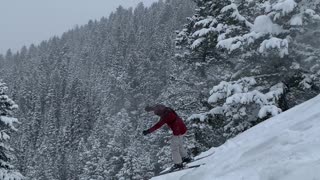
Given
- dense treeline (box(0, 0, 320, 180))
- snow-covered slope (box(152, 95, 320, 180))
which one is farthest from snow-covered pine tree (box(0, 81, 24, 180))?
snow-covered slope (box(152, 95, 320, 180))

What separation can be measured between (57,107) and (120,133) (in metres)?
81.0

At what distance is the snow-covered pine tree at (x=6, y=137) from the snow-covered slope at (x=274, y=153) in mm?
9726

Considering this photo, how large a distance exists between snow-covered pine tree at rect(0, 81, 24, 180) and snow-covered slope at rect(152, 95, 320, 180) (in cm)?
973

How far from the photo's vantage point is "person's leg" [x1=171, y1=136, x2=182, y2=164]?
13.0 m

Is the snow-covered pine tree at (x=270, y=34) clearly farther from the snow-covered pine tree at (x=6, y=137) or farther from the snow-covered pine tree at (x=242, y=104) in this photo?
the snow-covered pine tree at (x=6, y=137)

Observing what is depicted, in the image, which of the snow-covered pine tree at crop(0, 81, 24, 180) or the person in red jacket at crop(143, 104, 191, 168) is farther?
the snow-covered pine tree at crop(0, 81, 24, 180)

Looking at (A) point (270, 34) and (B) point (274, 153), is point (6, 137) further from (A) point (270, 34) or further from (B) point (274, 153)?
(B) point (274, 153)

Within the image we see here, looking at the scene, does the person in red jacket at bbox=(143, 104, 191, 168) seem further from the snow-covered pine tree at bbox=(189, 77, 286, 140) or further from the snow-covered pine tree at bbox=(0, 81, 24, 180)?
the snow-covered pine tree at bbox=(0, 81, 24, 180)

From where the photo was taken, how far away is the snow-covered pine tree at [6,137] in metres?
20.4

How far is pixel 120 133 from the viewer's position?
68000 millimetres

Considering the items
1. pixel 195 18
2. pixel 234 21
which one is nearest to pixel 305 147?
pixel 234 21

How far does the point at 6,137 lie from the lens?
20.4m

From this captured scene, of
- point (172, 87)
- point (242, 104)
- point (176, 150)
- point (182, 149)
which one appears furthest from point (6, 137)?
point (172, 87)

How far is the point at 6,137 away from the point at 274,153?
13572 millimetres
